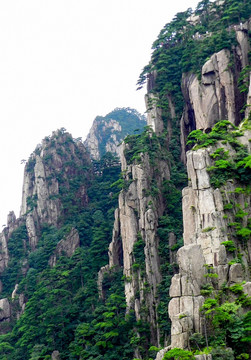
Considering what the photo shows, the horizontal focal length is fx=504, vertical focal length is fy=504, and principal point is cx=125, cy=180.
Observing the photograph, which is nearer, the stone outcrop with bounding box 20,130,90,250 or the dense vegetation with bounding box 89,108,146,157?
the stone outcrop with bounding box 20,130,90,250

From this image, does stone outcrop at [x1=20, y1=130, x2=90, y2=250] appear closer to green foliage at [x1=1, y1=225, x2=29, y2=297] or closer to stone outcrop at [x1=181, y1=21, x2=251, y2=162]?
green foliage at [x1=1, y1=225, x2=29, y2=297]

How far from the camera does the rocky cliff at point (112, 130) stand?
90.9 m

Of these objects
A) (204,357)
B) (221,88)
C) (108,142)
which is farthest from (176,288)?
(108,142)

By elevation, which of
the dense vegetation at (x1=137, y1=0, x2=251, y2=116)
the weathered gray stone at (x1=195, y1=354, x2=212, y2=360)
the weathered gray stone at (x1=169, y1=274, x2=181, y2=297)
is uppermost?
the dense vegetation at (x1=137, y1=0, x2=251, y2=116)

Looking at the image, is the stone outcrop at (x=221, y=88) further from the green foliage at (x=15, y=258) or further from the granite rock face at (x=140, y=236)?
the green foliage at (x=15, y=258)

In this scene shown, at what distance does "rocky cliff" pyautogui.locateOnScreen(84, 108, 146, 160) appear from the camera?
90.9 metres

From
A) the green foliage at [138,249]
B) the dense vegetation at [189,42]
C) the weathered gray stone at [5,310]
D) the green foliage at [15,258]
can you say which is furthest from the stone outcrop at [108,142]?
the green foliage at [138,249]

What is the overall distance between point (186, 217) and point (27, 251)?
1168 inches

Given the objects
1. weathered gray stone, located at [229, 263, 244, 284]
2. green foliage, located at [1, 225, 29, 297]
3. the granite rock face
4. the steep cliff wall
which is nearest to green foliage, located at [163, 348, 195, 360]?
weathered gray stone, located at [229, 263, 244, 284]

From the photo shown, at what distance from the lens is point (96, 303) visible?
1743 inches

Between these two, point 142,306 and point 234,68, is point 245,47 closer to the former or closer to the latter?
point 234,68

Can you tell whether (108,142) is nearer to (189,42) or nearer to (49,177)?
(49,177)

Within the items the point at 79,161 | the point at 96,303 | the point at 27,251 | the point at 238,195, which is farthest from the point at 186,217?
the point at 79,161

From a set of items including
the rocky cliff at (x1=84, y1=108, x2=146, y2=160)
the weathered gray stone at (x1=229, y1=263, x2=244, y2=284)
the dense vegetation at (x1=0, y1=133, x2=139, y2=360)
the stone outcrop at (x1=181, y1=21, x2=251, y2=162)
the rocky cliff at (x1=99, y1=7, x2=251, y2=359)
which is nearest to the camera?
the rocky cliff at (x1=99, y1=7, x2=251, y2=359)
